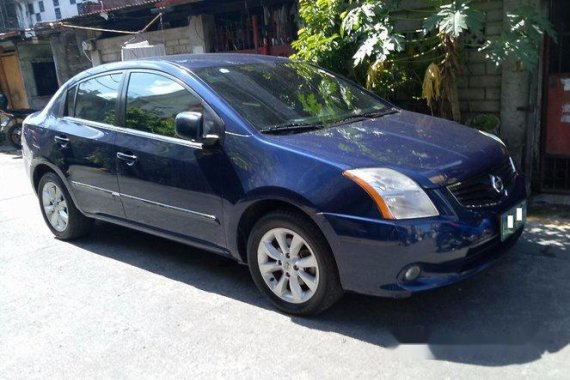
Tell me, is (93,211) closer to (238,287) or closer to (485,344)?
(238,287)

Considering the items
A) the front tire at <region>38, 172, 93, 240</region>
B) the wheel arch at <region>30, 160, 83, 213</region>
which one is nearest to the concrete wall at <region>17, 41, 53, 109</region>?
the wheel arch at <region>30, 160, 83, 213</region>

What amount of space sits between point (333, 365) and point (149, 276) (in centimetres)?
198

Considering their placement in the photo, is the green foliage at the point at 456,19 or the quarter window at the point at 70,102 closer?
the green foliage at the point at 456,19

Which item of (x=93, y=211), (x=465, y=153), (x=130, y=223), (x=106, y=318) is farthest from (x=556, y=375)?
(x=93, y=211)

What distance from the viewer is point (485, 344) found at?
3.08 meters

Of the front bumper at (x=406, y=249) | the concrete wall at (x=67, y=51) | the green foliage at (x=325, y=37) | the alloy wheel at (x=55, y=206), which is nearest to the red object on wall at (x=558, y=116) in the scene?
the green foliage at (x=325, y=37)

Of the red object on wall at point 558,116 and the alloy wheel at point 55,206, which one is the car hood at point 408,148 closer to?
the red object on wall at point 558,116

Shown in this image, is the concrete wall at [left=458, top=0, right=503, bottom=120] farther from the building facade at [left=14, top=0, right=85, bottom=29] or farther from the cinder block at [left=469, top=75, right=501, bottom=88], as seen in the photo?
the building facade at [left=14, top=0, right=85, bottom=29]

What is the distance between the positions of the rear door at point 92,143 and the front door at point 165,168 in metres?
0.16

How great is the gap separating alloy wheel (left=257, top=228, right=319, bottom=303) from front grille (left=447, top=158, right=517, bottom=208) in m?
0.94

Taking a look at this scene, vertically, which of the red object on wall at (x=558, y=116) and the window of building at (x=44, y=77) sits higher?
the window of building at (x=44, y=77)

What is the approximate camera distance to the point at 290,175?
3289mm

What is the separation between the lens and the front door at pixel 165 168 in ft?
12.4

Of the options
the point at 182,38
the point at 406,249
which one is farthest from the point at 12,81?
the point at 406,249
